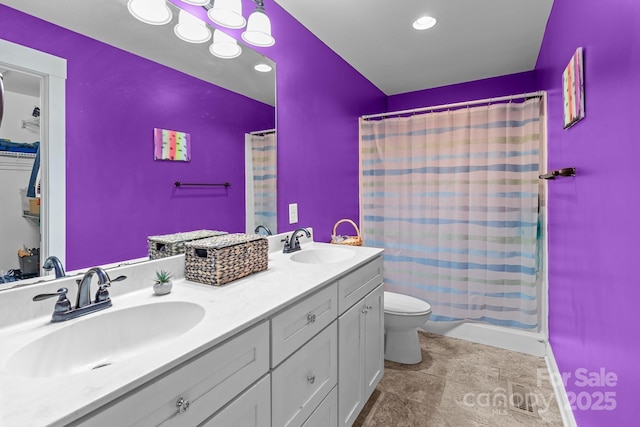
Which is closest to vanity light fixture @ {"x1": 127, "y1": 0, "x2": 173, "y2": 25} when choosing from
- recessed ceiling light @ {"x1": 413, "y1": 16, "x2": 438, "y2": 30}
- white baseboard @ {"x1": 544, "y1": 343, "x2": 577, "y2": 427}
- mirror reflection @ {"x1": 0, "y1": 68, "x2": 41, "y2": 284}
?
mirror reflection @ {"x1": 0, "y1": 68, "x2": 41, "y2": 284}

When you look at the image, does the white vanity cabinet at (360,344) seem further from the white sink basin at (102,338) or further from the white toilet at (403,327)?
the white sink basin at (102,338)

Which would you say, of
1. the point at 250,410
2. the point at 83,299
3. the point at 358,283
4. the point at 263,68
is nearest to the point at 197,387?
the point at 250,410

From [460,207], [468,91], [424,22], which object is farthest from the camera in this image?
[468,91]

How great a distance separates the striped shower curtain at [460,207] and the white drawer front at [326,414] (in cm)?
158

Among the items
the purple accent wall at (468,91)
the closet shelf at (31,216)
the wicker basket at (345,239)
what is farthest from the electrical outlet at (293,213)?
the purple accent wall at (468,91)

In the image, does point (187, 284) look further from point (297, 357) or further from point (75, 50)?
point (75, 50)

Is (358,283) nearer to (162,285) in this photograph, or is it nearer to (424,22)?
(162,285)

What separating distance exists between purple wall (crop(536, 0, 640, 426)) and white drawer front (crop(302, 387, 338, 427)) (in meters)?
0.96

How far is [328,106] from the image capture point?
2.42m

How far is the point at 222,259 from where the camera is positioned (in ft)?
3.93

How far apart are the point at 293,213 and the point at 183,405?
1.46 metres

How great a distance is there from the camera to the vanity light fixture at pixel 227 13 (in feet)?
4.66

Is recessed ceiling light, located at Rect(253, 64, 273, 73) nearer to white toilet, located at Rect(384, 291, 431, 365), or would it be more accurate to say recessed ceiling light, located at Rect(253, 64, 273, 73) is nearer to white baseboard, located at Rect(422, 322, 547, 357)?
white toilet, located at Rect(384, 291, 431, 365)

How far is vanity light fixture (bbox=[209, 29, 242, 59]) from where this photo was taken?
153 centimetres
